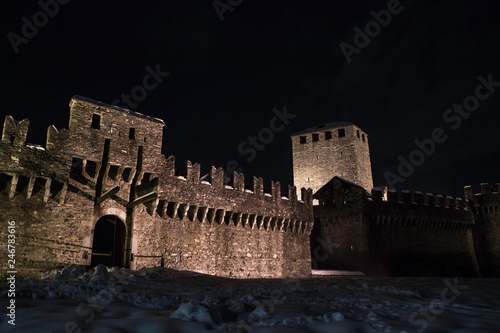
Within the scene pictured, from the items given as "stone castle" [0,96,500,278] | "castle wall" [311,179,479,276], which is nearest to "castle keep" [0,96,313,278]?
"stone castle" [0,96,500,278]

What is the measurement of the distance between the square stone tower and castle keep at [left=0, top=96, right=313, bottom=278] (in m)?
15.5

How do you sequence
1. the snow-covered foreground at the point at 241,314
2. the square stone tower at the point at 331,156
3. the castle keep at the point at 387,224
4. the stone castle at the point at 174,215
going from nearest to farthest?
the snow-covered foreground at the point at 241,314
the stone castle at the point at 174,215
the castle keep at the point at 387,224
the square stone tower at the point at 331,156

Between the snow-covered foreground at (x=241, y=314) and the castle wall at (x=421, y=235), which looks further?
the castle wall at (x=421, y=235)

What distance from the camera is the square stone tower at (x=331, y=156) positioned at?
33719mm

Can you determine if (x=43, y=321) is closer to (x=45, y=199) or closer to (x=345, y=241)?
(x=45, y=199)

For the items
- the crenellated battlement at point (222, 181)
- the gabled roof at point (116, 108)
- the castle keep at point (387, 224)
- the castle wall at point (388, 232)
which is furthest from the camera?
the castle keep at point (387, 224)

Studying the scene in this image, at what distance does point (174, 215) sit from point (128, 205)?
206 centimetres

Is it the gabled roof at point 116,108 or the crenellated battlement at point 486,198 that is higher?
the gabled roof at point 116,108

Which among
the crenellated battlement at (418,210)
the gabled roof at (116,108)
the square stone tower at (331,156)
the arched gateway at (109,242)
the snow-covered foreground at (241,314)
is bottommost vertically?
the snow-covered foreground at (241,314)

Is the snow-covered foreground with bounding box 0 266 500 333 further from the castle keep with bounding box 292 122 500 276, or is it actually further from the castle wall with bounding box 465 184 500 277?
the castle wall with bounding box 465 184 500 277

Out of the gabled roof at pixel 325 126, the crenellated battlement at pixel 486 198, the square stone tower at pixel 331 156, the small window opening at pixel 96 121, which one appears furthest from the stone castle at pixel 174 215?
the gabled roof at pixel 325 126

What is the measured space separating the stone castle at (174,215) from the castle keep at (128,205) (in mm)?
41

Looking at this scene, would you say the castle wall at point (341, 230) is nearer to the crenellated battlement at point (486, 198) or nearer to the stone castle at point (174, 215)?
the stone castle at point (174, 215)

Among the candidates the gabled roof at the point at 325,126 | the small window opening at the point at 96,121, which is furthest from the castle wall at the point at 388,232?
the small window opening at the point at 96,121
